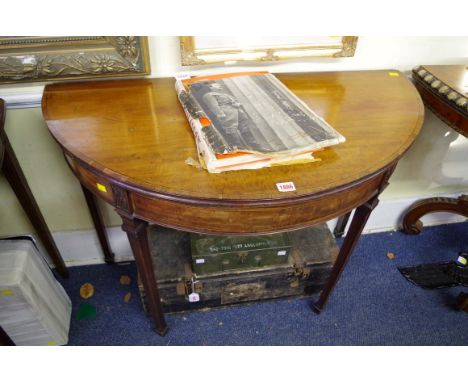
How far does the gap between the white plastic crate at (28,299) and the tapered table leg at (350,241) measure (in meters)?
1.00

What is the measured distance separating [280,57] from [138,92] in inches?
18.2

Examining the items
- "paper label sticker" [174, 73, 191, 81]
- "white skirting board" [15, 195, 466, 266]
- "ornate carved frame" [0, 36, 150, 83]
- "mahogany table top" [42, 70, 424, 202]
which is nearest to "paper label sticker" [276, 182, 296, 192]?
"mahogany table top" [42, 70, 424, 202]

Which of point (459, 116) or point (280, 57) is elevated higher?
point (280, 57)

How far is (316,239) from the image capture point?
1.38 m

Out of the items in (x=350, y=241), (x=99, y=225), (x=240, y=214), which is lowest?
(x=99, y=225)

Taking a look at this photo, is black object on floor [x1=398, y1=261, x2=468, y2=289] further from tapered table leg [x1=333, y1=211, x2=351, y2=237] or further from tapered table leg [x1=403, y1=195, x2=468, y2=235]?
tapered table leg [x1=333, y1=211, x2=351, y2=237]

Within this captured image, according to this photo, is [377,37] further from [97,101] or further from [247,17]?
[97,101]

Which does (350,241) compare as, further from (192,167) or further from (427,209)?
(427,209)

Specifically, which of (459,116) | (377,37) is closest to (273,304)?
(459,116)

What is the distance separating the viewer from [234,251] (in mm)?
1188

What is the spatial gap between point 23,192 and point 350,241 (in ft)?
3.67

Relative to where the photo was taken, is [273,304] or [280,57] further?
[273,304]

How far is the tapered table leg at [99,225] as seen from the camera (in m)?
1.29

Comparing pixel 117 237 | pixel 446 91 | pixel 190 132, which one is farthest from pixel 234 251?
pixel 446 91
